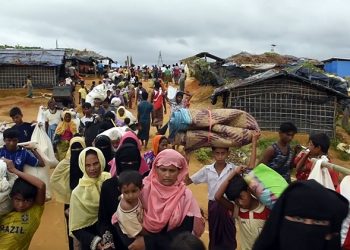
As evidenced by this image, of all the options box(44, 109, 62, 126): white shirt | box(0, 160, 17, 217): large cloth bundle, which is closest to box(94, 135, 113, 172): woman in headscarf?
box(0, 160, 17, 217): large cloth bundle

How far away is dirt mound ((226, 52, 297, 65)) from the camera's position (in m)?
22.7

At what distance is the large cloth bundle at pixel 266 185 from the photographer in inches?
121

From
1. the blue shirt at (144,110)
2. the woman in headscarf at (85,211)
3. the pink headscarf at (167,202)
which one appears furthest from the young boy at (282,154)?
the blue shirt at (144,110)

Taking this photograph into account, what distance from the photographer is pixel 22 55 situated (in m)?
24.2

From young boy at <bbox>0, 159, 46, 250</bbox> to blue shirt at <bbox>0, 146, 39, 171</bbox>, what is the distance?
1.37 meters

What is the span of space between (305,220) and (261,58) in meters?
21.9

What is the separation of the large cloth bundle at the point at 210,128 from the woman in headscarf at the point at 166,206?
1.28 m

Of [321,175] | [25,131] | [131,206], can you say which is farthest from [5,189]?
[25,131]

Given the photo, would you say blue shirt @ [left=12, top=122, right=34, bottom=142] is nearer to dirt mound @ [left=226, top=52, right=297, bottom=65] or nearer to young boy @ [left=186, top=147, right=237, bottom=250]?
young boy @ [left=186, top=147, right=237, bottom=250]

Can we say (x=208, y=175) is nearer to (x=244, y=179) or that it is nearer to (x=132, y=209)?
(x=244, y=179)

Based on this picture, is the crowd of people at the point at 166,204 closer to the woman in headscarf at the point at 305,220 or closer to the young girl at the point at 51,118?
the woman in headscarf at the point at 305,220

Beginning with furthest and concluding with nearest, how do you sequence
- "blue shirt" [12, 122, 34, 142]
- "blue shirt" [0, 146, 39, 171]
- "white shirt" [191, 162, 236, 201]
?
"blue shirt" [12, 122, 34, 142] < "blue shirt" [0, 146, 39, 171] < "white shirt" [191, 162, 236, 201]

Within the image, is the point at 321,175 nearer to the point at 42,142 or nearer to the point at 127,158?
the point at 127,158

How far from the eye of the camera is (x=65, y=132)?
326 inches
